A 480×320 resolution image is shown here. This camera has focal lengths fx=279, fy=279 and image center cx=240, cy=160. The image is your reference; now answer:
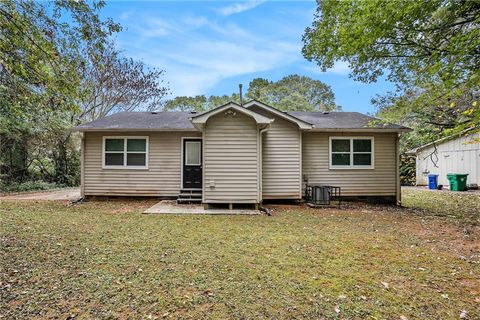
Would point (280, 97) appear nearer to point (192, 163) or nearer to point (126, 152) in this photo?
point (192, 163)

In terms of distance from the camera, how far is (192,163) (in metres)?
10.5

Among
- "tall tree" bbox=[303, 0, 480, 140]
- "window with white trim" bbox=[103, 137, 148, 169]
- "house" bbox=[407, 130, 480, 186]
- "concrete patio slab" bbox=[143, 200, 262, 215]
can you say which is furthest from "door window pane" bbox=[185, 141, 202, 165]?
"house" bbox=[407, 130, 480, 186]

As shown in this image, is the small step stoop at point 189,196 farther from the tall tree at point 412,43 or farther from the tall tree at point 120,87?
the tall tree at point 120,87

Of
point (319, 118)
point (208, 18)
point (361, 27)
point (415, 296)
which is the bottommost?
point (415, 296)

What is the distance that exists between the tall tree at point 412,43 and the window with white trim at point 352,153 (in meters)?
1.46

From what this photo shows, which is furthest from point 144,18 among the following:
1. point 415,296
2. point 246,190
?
point 415,296

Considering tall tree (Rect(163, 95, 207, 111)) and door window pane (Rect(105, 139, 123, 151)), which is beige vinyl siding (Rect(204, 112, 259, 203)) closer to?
door window pane (Rect(105, 139, 123, 151))

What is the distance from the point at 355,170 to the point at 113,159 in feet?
29.7

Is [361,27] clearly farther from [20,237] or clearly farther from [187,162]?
[20,237]

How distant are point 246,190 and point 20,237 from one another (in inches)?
215

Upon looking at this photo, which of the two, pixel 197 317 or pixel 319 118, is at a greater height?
pixel 319 118

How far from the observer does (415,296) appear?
10.4 feet

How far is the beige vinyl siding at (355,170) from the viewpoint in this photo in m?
10.5

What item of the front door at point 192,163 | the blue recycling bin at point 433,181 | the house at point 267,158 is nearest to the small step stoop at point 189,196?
the house at point 267,158
